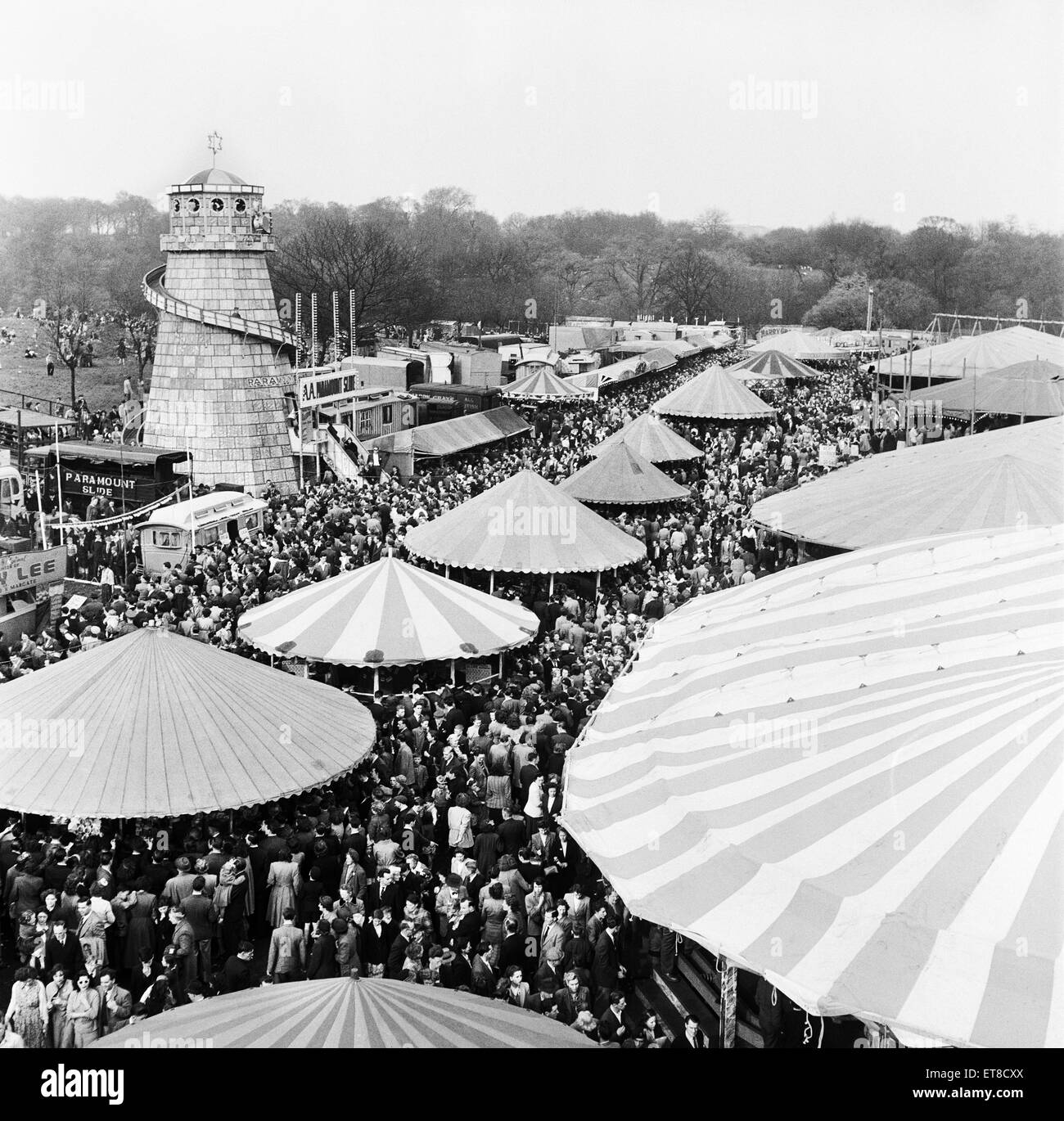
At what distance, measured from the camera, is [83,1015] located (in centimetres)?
848

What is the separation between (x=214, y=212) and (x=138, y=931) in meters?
30.8

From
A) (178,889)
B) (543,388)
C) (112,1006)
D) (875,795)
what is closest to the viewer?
(875,795)

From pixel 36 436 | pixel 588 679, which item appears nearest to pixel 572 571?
pixel 588 679

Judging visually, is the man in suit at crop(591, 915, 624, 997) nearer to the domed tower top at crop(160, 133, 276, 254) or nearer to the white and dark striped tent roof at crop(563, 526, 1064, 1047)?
the white and dark striped tent roof at crop(563, 526, 1064, 1047)

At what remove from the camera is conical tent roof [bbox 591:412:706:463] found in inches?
1258

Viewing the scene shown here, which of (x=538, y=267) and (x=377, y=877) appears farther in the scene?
(x=538, y=267)

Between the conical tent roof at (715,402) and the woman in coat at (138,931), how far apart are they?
1242 inches

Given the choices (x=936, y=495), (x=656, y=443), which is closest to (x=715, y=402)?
(x=656, y=443)

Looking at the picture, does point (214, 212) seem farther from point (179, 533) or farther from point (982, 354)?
point (982, 354)

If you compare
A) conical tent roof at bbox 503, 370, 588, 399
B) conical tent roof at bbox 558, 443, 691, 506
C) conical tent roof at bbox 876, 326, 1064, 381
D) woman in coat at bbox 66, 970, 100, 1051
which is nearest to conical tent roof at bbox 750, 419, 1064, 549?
conical tent roof at bbox 558, 443, 691, 506

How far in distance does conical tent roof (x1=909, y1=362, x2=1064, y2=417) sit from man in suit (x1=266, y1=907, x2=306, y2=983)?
2549 centimetres

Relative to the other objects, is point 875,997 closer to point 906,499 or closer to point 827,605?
point 827,605

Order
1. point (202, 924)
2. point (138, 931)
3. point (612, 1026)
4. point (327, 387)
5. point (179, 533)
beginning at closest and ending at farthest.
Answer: point (612, 1026) → point (138, 931) → point (202, 924) → point (179, 533) → point (327, 387)
